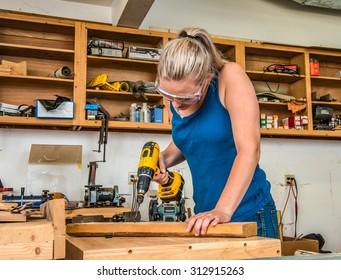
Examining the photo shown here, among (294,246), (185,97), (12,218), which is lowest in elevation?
(294,246)

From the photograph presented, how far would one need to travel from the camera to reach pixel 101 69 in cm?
350

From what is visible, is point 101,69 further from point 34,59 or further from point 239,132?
point 239,132

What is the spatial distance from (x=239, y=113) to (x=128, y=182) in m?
2.37

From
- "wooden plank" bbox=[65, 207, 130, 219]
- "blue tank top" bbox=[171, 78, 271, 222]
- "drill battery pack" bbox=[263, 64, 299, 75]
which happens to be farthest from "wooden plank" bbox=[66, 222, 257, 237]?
"drill battery pack" bbox=[263, 64, 299, 75]

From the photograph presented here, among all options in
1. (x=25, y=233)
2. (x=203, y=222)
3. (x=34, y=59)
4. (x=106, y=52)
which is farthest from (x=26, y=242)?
(x=34, y=59)

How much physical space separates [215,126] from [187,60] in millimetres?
258

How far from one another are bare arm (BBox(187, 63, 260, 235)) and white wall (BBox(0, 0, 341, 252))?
90.2 inches

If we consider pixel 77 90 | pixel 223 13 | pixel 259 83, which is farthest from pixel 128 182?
pixel 223 13

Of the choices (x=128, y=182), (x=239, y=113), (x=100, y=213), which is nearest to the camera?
(x=239, y=113)

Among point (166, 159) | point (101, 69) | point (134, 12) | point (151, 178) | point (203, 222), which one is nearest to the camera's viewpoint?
point (203, 222)

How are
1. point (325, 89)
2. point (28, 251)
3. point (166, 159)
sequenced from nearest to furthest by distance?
point (28, 251) → point (166, 159) → point (325, 89)

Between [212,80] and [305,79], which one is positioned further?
[305,79]
